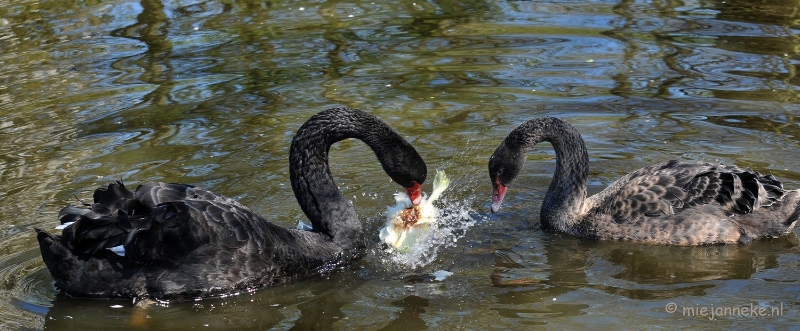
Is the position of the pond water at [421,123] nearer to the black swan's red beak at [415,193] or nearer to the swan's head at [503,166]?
the swan's head at [503,166]

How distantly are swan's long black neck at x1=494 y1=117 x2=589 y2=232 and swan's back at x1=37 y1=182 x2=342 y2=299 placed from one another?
73.5 inches

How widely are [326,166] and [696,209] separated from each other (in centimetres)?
236

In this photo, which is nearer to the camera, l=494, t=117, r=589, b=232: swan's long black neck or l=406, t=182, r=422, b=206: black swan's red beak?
l=406, t=182, r=422, b=206: black swan's red beak

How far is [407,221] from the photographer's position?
21.4 feet

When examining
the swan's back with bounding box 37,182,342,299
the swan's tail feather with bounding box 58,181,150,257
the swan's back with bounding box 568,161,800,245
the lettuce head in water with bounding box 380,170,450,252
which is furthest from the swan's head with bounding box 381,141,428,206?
the swan's tail feather with bounding box 58,181,150,257

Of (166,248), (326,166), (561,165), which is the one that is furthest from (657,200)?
(166,248)

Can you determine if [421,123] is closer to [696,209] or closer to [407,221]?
[407,221]

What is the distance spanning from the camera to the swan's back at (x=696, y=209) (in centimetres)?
649

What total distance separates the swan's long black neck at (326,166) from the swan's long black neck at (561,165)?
93 centimetres

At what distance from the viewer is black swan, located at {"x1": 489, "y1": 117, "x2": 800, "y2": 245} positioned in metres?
6.50

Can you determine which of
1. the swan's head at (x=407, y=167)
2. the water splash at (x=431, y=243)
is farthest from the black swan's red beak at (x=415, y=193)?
the water splash at (x=431, y=243)

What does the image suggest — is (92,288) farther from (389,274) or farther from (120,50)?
(120,50)

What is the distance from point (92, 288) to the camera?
19.2ft

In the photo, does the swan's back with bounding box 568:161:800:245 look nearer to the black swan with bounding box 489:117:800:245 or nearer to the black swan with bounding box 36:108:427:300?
the black swan with bounding box 489:117:800:245
